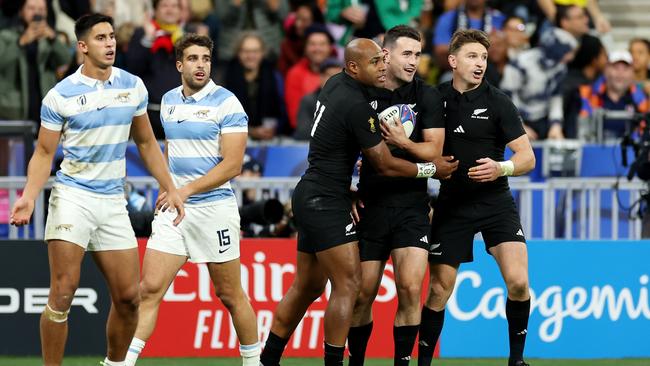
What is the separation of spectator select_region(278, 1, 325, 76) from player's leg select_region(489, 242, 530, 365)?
763 centimetres

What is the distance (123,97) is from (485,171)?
256cm

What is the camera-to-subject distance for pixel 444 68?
17.1 meters

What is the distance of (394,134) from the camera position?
991 cm

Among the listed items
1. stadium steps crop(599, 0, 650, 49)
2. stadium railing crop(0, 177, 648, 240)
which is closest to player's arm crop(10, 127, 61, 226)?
stadium railing crop(0, 177, 648, 240)

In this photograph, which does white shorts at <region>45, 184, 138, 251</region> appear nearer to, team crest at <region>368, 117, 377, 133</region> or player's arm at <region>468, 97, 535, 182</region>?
team crest at <region>368, 117, 377, 133</region>

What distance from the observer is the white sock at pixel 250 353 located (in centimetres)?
1024

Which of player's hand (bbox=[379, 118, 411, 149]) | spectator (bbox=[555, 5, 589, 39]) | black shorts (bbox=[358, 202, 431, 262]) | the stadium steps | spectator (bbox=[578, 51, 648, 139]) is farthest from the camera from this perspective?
the stadium steps

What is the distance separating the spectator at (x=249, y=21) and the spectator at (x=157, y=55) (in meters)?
1.40

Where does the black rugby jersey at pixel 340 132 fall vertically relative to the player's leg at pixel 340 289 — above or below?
above

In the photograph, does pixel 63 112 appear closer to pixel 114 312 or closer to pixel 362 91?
pixel 114 312

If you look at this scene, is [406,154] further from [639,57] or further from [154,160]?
[639,57]

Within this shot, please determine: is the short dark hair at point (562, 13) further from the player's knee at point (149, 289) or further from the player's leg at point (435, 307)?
the player's knee at point (149, 289)

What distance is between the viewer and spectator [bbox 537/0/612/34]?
18406 millimetres

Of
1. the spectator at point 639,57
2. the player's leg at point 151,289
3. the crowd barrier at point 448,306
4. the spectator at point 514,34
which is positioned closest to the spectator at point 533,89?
the spectator at point 514,34
